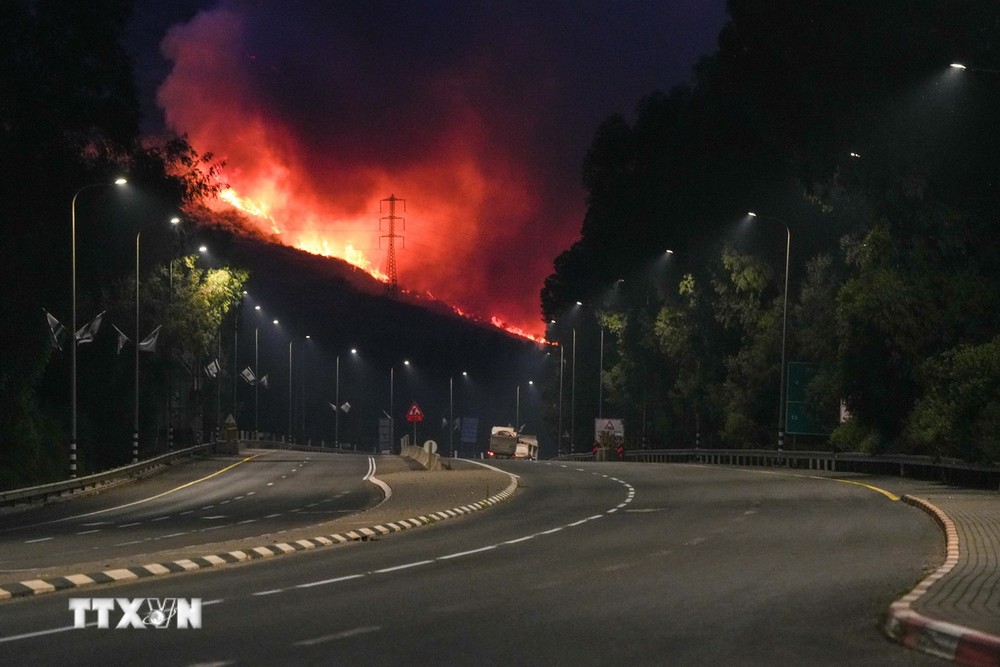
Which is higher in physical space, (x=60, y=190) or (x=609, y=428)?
(x=60, y=190)

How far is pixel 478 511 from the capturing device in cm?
3288

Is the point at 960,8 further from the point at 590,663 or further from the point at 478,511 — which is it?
the point at 590,663

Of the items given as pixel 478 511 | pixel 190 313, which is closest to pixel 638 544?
pixel 478 511

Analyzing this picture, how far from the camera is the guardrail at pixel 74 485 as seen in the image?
40500 mm

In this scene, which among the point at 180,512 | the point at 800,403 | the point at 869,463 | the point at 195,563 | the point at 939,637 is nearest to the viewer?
the point at 939,637

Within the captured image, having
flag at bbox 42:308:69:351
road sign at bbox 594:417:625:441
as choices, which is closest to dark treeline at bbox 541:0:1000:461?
road sign at bbox 594:417:625:441

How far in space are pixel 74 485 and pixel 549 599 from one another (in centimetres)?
3414

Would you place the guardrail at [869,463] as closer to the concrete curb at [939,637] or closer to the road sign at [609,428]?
the road sign at [609,428]

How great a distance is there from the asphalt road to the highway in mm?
4413

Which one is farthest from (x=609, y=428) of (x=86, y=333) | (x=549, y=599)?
(x=549, y=599)

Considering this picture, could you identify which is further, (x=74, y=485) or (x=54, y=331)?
(x=54, y=331)

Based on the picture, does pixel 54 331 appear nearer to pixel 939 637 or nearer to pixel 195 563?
pixel 195 563

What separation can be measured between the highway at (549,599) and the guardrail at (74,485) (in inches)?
683

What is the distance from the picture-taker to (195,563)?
1947 cm
